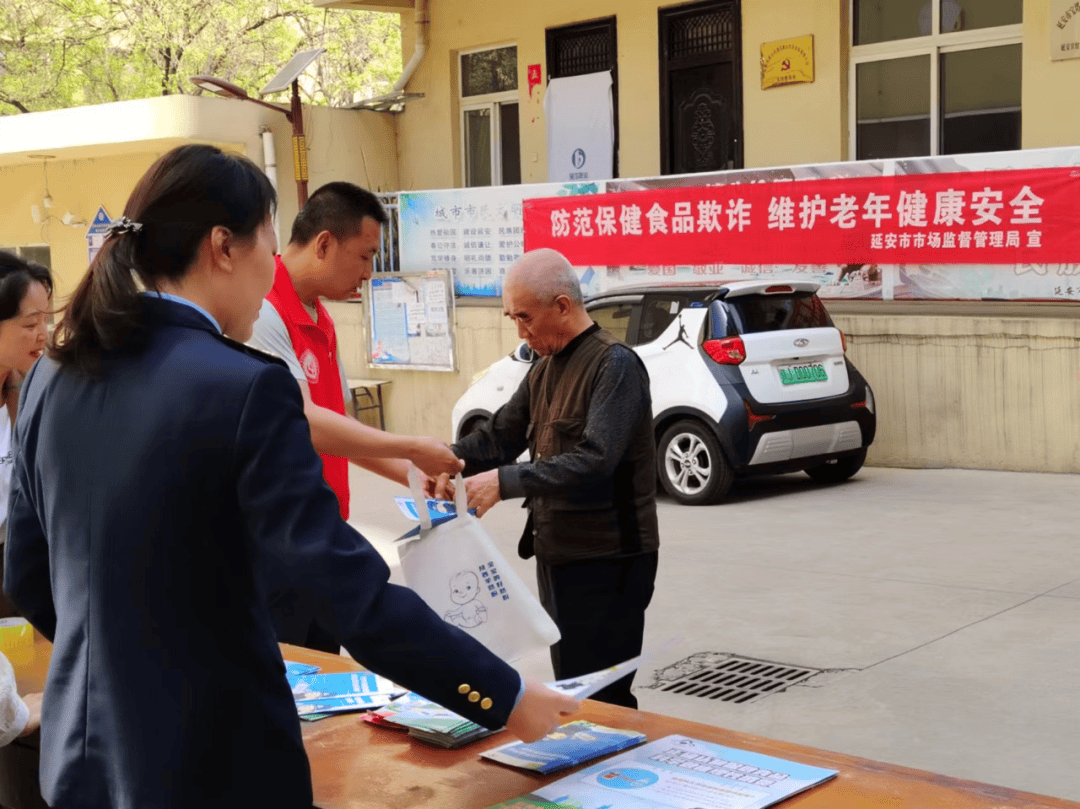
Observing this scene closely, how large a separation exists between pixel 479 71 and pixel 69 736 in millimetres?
16398

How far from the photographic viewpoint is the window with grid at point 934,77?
13.3 meters

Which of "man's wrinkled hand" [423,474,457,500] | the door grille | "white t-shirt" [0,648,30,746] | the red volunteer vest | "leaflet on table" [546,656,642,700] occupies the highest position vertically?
the door grille

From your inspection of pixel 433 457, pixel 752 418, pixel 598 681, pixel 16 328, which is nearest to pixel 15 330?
pixel 16 328

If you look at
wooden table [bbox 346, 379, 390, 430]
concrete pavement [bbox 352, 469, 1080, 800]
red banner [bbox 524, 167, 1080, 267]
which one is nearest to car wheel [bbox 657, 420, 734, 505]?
concrete pavement [bbox 352, 469, 1080, 800]

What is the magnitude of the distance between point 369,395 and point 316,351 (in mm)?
11756

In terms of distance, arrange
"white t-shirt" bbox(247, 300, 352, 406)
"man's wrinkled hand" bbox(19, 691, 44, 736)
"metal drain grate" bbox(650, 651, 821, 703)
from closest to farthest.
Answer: "man's wrinkled hand" bbox(19, 691, 44, 736) → "white t-shirt" bbox(247, 300, 352, 406) → "metal drain grate" bbox(650, 651, 821, 703)

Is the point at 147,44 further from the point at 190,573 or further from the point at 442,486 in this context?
the point at 190,573

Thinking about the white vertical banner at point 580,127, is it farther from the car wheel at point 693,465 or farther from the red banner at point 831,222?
the car wheel at point 693,465

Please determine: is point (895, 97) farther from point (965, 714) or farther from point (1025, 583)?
point (965, 714)

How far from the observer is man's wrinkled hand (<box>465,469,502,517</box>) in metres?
3.96

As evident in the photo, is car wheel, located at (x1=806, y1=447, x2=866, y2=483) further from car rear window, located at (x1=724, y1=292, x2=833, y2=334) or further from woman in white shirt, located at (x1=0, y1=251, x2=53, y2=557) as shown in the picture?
woman in white shirt, located at (x1=0, y1=251, x2=53, y2=557)

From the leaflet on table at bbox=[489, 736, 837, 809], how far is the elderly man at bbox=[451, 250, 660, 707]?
1.56 metres

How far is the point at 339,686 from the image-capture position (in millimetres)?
3025

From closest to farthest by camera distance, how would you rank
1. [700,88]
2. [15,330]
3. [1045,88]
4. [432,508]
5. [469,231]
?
1. [432,508]
2. [15,330]
3. [1045,88]
4. [469,231]
5. [700,88]
